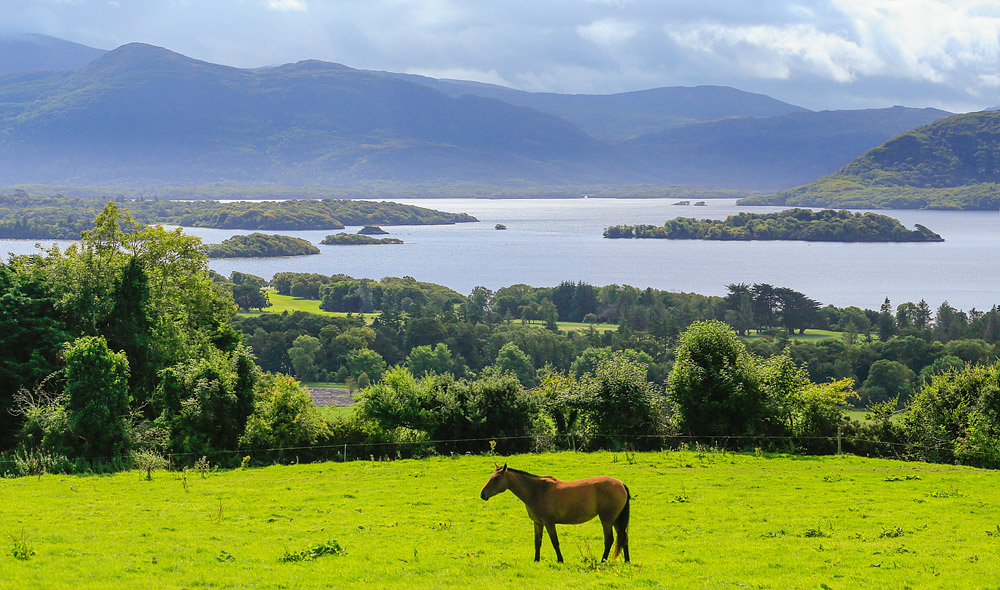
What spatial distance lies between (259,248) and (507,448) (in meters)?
169

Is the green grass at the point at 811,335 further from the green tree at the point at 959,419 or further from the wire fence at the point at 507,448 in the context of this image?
the wire fence at the point at 507,448

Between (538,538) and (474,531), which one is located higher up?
(538,538)

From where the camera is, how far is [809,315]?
115m

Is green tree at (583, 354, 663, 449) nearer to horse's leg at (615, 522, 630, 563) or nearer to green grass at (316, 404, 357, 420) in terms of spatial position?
green grass at (316, 404, 357, 420)

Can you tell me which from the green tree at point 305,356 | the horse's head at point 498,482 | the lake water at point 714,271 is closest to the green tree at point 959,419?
the horse's head at point 498,482

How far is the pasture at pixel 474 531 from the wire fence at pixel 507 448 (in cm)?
299

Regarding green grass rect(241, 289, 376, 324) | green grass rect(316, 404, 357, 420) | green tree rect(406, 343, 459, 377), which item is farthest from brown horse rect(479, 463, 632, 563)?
green grass rect(241, 289, 376, 324)

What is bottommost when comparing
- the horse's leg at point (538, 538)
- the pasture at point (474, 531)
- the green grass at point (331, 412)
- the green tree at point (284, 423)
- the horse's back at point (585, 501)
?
the green grass at point (331, 412)

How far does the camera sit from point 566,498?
41.5ft

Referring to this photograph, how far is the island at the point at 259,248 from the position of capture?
180 meters

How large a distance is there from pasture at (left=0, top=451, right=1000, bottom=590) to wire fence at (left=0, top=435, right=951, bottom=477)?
2993mm

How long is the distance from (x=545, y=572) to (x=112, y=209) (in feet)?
136

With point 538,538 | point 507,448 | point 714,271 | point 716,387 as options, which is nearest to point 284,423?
point 507,448

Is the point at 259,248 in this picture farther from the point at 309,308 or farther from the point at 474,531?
the point at 474,531
